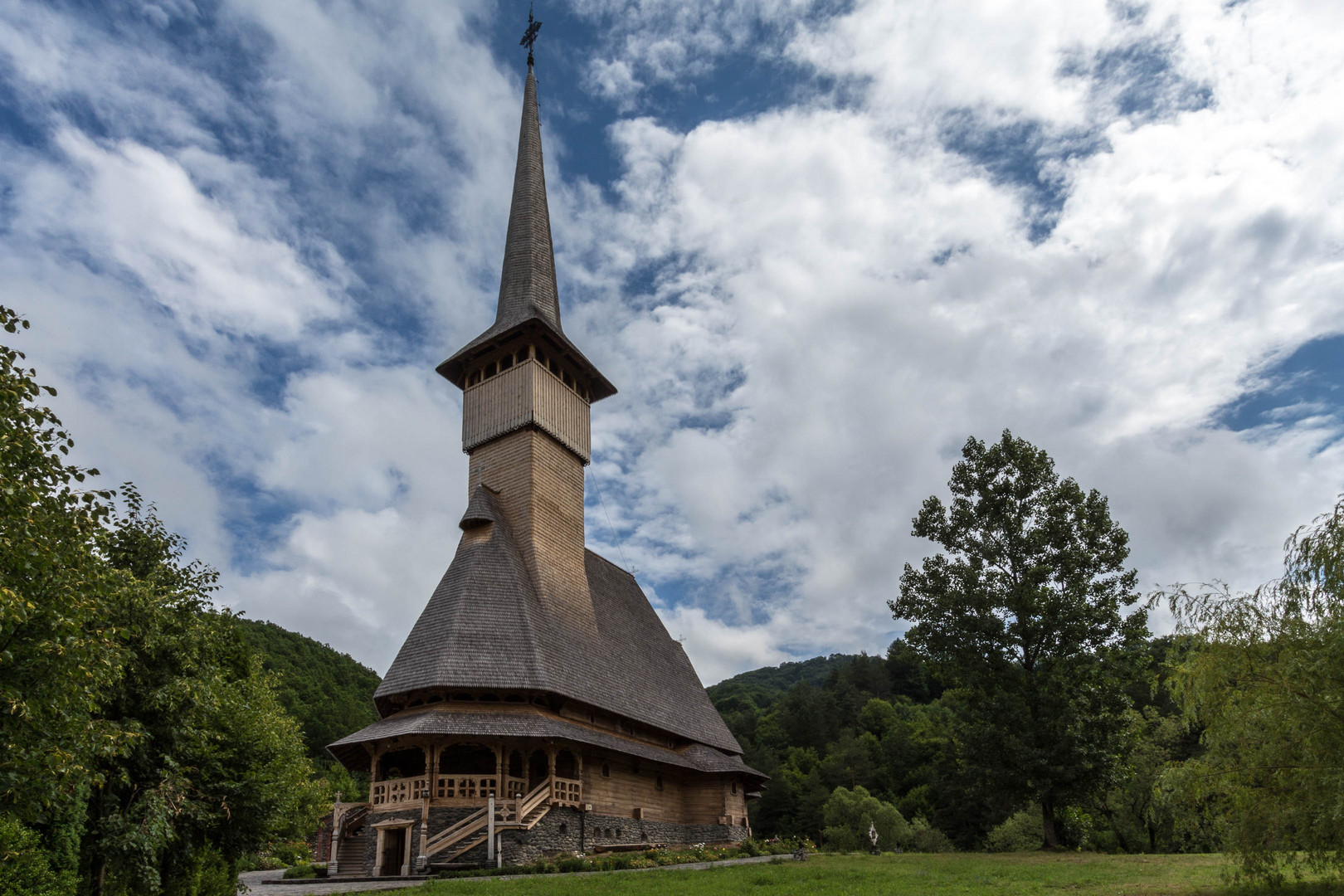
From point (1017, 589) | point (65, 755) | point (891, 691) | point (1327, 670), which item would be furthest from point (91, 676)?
point (891, 691)

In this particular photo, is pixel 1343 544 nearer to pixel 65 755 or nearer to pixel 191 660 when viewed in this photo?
pixel 65 755

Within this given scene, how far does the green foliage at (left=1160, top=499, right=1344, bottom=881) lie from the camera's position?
10125 mm

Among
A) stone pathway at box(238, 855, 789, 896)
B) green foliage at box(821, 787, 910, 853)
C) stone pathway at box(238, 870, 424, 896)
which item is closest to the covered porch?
stone pathway at box(238, 855, 789, 896)

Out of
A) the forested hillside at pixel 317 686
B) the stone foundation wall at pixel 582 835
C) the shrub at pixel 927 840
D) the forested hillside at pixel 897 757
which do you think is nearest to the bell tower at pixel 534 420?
the stone foundation wall at pixel 582 835

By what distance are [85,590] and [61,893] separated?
4530 mm

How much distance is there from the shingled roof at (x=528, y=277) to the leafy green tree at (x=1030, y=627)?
1440cm

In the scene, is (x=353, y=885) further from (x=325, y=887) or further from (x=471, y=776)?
(x=471, y=776)

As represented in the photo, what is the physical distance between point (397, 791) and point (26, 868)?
36.9ft

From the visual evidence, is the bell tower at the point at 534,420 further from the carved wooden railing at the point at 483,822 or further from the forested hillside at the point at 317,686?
the forested hillside at the point at 317,686

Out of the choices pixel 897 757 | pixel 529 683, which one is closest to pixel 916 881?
pixel 529 683

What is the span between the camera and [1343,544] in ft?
35.1

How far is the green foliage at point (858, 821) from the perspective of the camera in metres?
46.6

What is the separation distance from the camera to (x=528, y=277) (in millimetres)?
31984

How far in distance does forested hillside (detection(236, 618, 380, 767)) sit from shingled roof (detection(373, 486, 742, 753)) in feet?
104
